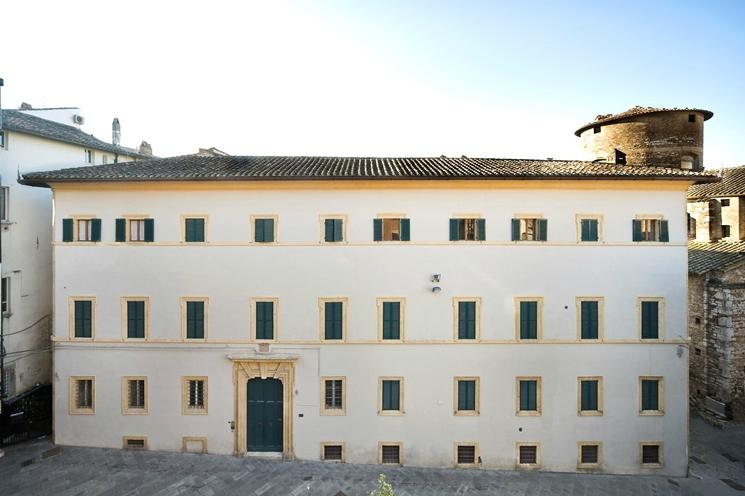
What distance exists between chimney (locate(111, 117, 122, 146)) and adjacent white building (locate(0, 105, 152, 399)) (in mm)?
8357

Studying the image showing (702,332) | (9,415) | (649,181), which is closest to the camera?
(649,181)

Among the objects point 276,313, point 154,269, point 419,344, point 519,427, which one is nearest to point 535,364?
point 519,427

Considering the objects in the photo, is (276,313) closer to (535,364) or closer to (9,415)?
(535,364)

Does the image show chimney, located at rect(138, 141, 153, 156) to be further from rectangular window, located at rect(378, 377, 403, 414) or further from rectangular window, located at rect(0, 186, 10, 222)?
rectangular window, located at rect(378, 377, 403, 414)

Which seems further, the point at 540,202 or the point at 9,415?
the point at 9,415

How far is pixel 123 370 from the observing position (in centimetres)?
1625

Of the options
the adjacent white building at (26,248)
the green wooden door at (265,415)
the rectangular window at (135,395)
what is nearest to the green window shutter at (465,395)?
the green wooden door at (265,415)

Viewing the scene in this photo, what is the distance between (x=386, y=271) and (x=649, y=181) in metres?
10.3

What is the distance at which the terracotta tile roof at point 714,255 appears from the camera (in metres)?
19.7

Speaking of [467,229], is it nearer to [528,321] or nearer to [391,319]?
[528,321]

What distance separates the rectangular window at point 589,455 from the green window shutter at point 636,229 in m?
7.85

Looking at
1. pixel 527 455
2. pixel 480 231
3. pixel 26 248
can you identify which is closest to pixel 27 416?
pixel 26 248

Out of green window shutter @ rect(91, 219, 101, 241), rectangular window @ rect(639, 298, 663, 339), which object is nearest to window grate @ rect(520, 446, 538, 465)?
rectangular window @ rect(639, 298, 663, 339)

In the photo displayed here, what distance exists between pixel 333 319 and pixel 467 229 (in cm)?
610
